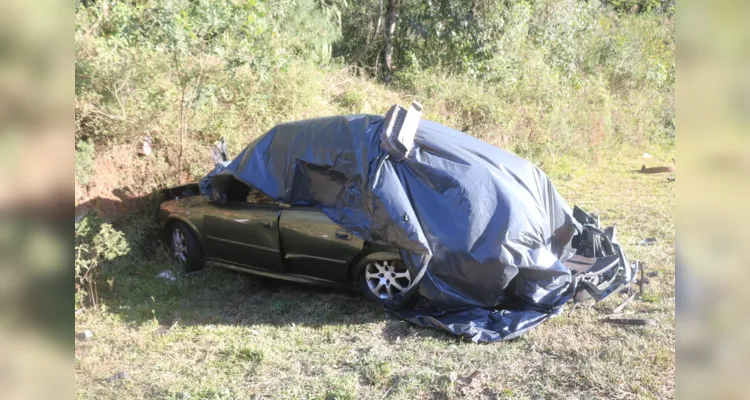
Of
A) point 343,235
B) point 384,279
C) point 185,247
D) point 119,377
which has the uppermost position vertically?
point 343,235

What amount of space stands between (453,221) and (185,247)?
3.41 m

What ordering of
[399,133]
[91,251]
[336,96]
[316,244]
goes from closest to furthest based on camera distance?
[399,133] < [316,244] < [91,251] < [336,96]

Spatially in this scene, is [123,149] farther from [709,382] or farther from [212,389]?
[709,382]

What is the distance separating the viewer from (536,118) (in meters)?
13.1

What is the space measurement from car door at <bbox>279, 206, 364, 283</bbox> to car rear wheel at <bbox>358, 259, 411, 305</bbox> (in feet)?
0.69

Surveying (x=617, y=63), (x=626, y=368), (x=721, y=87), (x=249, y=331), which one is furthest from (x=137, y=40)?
(x=617, y=63)

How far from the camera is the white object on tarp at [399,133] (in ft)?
15.9

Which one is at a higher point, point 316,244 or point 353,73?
point 353,73

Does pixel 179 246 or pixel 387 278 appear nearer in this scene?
pixel 387 278

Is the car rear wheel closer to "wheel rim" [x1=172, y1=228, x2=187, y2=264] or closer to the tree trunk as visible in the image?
"wheel rim" [x1=172, y1=228, x2=187, y2=264]

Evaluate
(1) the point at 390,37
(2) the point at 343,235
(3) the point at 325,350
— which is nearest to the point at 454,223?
(2) the point at 343,235

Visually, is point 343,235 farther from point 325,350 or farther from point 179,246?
point 179,246

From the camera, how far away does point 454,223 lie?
4.63 meters

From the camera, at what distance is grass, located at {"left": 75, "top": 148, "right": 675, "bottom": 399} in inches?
153
